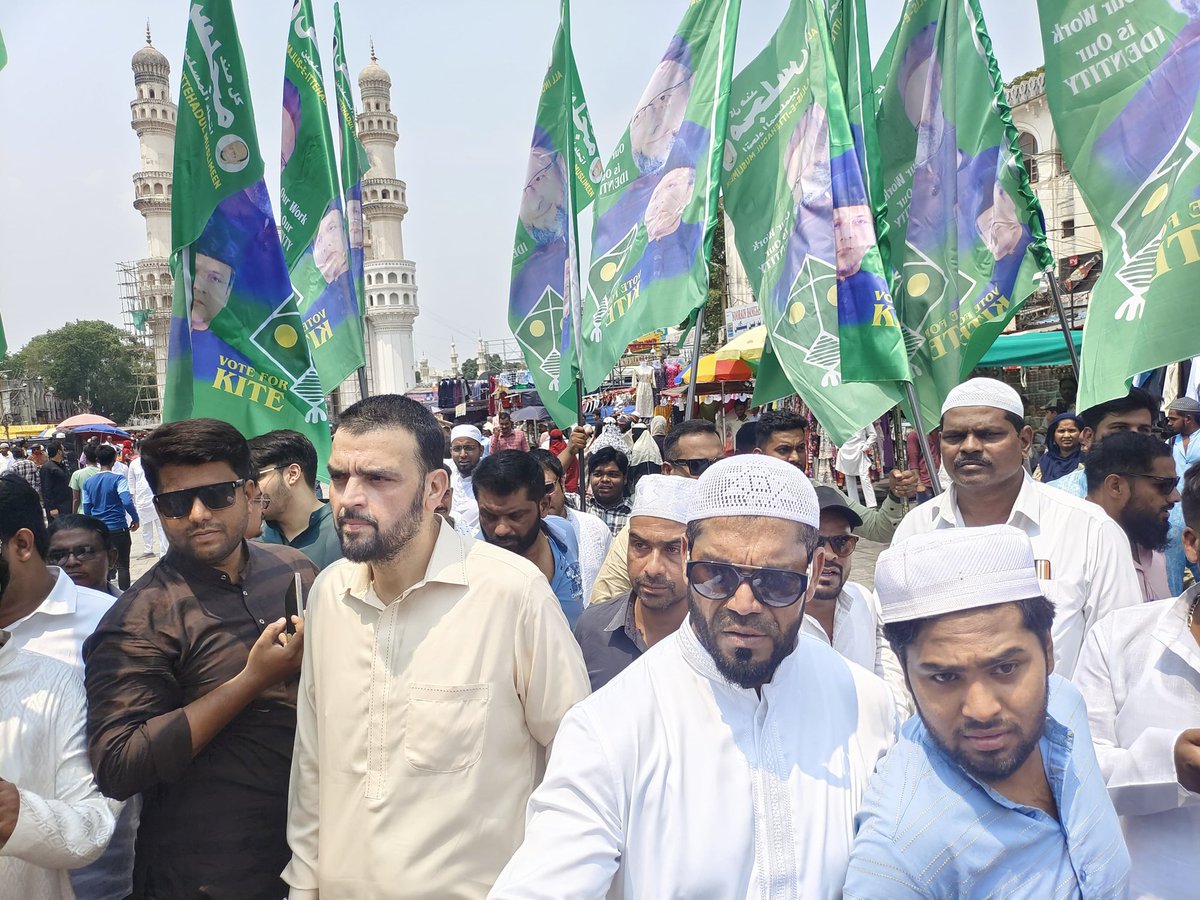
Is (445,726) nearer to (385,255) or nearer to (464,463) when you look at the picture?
(464,463)

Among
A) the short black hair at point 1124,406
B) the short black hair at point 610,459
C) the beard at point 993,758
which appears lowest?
the beard at point 993,758

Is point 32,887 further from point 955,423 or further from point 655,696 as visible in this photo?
point 955,423

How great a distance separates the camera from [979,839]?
1631 millimetres

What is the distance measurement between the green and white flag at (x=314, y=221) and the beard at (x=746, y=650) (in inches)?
161

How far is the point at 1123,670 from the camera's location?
224 centimetres

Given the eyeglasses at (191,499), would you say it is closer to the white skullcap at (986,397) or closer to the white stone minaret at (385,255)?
the white skullcap at (986,397)

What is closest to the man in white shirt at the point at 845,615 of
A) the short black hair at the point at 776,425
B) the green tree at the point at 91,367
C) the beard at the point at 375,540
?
the beard at the point at 375,540

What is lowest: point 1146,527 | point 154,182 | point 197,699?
point 197,699

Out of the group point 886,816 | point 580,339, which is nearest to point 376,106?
point 580,339

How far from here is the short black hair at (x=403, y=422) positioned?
2.44 m

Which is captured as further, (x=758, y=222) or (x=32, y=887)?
(x=758, y=222)

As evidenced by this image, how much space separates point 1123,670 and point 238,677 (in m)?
2.11

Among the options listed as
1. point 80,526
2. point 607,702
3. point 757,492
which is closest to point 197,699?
point 607,702

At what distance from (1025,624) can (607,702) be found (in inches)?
30.5
